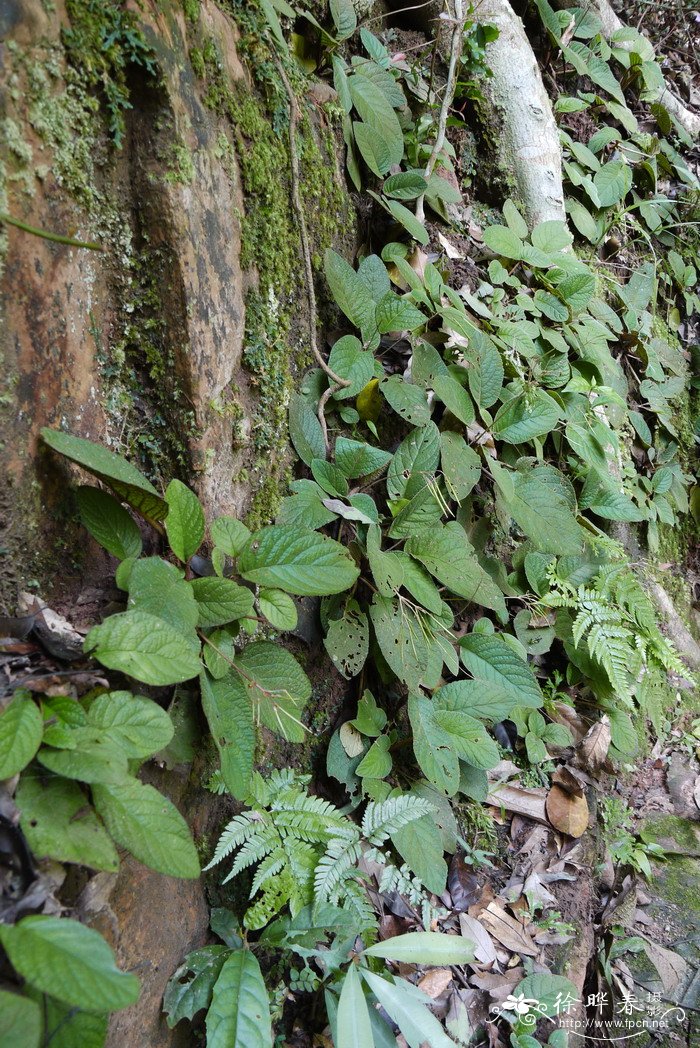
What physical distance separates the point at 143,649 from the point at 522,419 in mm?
1805

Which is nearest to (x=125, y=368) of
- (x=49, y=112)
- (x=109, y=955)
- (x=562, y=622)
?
(x=49, y=112)

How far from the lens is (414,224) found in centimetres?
243

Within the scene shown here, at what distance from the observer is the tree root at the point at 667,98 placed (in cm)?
403

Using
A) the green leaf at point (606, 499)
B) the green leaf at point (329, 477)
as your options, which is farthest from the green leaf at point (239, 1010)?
the green leaf at point (606, 499)

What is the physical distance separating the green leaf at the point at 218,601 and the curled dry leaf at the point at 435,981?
1.35 meters

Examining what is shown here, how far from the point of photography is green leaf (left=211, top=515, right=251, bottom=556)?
5.29 ft

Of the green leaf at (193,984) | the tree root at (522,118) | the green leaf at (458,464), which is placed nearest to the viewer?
the green leaf at (193,984)

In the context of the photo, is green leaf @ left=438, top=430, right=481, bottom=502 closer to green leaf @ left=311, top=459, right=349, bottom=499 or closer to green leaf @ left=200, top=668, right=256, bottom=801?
green leaf @ left=311, top=459, right=349, bottom=499

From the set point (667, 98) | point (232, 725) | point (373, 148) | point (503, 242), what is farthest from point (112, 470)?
point (667, 98)

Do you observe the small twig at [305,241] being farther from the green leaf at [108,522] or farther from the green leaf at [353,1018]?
the green leaf at [353,1018]

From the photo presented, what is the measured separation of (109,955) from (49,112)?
161 centimetres

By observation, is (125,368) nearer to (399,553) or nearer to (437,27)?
(399,553)

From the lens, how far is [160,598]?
1419 millimetres

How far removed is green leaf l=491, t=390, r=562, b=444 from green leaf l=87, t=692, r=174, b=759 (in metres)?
1.76
